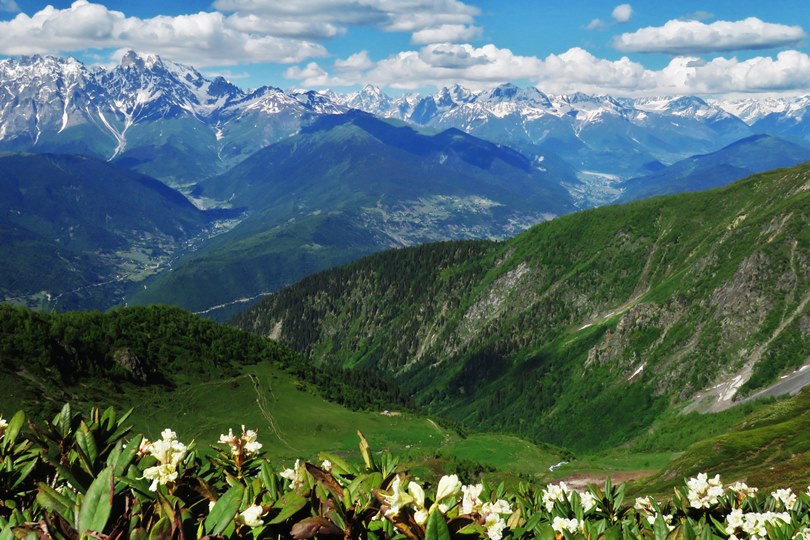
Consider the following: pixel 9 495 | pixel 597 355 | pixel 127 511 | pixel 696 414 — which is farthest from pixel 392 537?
pixel 597 355

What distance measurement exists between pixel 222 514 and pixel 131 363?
124 meters

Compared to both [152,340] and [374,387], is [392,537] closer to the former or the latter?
[152,340]

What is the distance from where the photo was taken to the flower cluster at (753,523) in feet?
28.0

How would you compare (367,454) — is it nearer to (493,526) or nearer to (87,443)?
(493,526)

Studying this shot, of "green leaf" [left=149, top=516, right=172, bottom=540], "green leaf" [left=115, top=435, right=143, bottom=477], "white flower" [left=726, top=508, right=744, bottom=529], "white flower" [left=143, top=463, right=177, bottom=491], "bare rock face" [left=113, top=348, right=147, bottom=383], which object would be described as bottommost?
"bare rock face" [left=113, top=348, right=147, bottom=383]

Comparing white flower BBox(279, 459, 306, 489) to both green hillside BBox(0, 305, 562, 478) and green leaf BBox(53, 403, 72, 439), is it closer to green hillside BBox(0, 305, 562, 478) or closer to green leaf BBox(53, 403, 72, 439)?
green leaf BBox(53, 403, 72, 439)

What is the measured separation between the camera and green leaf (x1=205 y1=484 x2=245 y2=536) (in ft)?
18.2

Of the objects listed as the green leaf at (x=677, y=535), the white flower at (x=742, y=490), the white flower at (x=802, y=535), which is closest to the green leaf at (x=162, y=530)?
the green leaf at (x=677, y=535)

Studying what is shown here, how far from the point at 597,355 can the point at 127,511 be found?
675 feet

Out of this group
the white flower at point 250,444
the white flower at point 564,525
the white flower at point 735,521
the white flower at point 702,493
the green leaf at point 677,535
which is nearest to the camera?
the green leaf at point 677,535

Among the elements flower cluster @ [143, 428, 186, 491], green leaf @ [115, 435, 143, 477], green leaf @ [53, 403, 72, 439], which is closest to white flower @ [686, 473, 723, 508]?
flower cluster @ [143, 428, 186, 491]

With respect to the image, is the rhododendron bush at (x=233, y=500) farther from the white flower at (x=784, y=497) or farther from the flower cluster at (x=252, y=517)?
the white flower at (x=784, y=497)

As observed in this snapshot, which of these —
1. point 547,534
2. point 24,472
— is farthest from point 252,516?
point 24,472

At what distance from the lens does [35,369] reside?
101 meters
